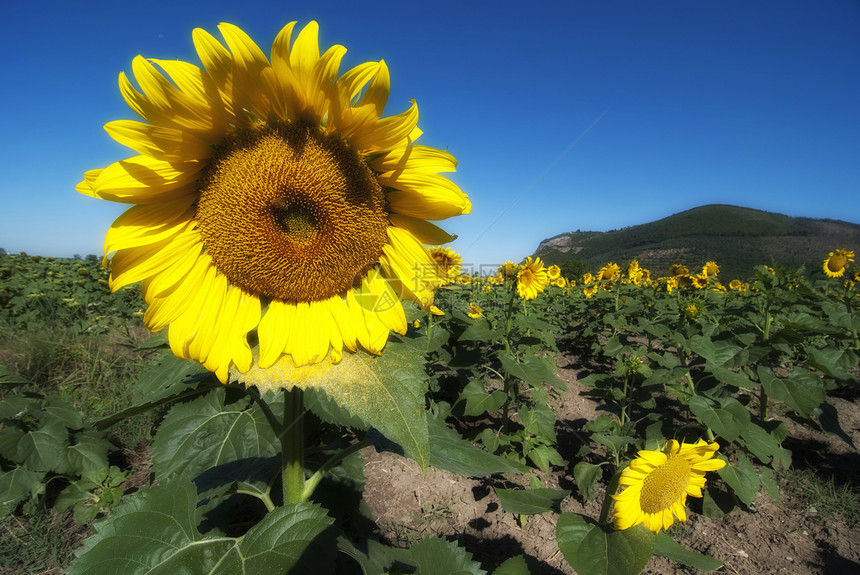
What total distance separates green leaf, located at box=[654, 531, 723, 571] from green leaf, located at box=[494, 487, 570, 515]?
479 millimetres

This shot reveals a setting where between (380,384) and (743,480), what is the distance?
379cm

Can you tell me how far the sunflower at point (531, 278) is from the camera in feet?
18.2

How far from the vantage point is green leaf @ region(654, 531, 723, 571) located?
1.87 m

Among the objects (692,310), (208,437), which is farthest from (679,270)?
(208,437)

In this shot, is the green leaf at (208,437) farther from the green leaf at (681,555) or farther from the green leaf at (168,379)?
the green leaf at (681,555)

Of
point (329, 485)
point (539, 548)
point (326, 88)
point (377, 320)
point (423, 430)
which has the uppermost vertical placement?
point (326, 88)

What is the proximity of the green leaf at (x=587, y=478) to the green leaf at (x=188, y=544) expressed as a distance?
2837 millimetres

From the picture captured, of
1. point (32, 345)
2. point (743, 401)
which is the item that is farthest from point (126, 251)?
point (32, 345)

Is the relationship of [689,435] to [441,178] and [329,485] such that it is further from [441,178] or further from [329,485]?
[441,178]

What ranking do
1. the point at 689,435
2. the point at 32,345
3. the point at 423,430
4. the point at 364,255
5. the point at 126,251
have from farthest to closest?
the point at 32,345 → the point at 689,435 → the point at 364,255 → the point at 126,251 → the point at 423,430

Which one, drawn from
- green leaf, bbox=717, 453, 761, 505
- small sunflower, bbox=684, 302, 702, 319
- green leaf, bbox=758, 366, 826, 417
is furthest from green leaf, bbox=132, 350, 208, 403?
small sunflower, bbox=684, 302, 702, 319

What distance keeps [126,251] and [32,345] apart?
610 cm

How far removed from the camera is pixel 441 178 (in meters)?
1.03

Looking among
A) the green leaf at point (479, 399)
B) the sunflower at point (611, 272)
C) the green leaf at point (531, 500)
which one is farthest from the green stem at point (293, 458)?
the sunflower at point (611, 272)
